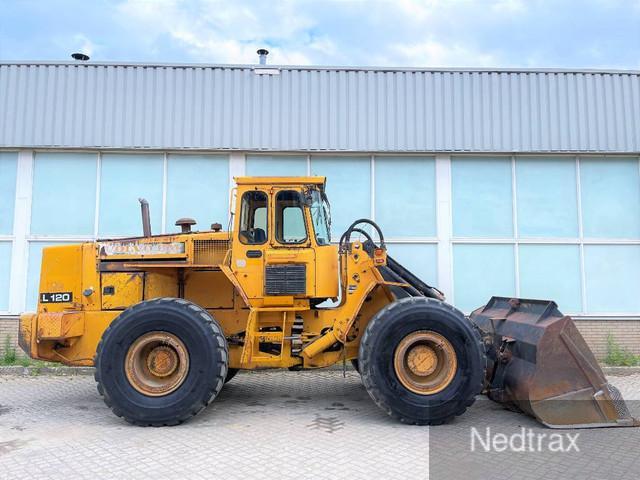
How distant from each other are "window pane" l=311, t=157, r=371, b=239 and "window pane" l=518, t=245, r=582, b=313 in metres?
3.73

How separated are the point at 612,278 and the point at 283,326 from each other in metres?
8.29

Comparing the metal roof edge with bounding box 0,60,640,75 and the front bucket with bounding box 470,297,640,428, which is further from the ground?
the metal roof edge with bounding box 0,60,640,75

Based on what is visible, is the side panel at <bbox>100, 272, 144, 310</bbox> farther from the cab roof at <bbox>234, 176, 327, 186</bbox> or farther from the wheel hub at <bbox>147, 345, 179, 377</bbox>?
the cab roof at <bbox>234, 176, 327, 186</bbox>

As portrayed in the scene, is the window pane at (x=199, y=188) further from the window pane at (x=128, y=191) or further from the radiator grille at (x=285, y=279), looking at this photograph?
the radiator grille at (x=285, y=279)

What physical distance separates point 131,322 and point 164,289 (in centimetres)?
97

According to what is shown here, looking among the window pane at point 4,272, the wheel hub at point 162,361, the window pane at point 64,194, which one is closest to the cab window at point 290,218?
the wheel hub at point 162,361

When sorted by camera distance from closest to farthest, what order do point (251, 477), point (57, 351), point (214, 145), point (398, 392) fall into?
point (251, 477)
point (398, 392)
point (57, 351)
point (214, 145)

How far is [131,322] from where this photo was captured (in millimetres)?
6168

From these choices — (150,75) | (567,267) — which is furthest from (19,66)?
(567,267)

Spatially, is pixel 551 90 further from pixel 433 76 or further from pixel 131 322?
pixel 131 322

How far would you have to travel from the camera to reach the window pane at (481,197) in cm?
1095

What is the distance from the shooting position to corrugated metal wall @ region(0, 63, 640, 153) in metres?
10.8

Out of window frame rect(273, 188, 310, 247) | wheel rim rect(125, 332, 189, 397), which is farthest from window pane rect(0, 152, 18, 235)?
window frame rect(273, 188, 310, 247)

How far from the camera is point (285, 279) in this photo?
21.3 ft
